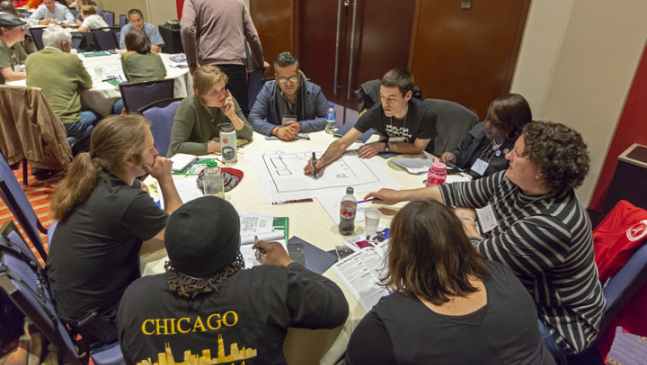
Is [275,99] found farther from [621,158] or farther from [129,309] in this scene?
[621,158]

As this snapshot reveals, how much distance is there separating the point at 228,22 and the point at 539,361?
3817 mm

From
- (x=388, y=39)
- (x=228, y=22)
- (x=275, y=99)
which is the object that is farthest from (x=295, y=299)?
(x=388, y=39)

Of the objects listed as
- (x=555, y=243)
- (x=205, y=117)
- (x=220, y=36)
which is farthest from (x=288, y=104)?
(x=555, y=243)

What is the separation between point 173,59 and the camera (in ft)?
15.7

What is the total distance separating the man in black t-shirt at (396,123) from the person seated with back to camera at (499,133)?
0.81ft

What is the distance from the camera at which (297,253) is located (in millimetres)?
1517

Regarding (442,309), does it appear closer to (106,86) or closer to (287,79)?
(287,79)

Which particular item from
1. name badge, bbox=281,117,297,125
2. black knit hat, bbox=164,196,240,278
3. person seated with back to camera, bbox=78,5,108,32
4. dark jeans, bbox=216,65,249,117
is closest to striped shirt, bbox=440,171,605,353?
black knit hat, bbox=164,196,240,278

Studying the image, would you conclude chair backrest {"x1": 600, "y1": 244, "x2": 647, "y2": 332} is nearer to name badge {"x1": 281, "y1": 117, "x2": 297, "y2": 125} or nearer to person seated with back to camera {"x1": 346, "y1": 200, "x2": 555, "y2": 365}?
person seated with back to camera {"x1": 346, "y1": 200, "x2": 555, "y2": 365}

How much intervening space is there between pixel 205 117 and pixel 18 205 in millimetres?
1128

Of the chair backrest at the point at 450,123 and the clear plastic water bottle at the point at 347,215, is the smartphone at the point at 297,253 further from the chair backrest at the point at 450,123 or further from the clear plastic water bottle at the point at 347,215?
the chair backrest at the point at 450,123

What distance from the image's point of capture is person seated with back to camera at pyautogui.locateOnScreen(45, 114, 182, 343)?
4.71 feet

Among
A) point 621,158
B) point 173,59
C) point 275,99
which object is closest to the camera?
point 621,158

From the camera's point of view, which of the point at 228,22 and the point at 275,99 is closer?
the point at 275,99
